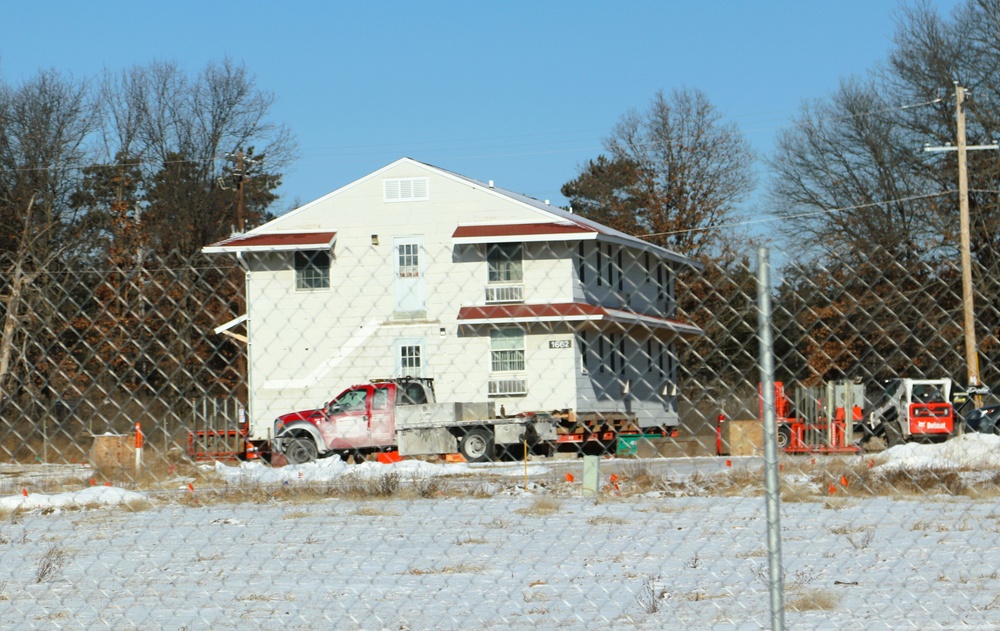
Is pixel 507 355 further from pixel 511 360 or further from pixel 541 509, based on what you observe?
pixel 541 509

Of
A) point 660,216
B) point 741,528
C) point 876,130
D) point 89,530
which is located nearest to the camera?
point 741,528

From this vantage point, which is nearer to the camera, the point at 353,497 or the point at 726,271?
the point at 726,271

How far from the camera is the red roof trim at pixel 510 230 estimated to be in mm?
31828

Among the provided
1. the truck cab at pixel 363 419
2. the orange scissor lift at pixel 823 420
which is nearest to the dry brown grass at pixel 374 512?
the orange scissor lift at pixel 823 420

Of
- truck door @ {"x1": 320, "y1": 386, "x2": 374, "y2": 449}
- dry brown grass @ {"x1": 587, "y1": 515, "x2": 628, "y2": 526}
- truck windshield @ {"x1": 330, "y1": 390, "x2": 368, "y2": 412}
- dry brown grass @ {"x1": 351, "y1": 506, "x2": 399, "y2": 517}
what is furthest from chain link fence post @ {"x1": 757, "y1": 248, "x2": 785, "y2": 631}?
truck windshield @ {"x1": 330, "y1": 390, "x2": 368, "y2": 412}

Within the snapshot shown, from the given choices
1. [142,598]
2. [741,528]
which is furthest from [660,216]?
[142,598]

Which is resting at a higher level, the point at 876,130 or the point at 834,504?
the point at 876,130

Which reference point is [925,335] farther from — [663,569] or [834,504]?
[834,504]

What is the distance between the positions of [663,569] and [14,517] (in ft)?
30.2

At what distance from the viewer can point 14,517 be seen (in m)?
15.8

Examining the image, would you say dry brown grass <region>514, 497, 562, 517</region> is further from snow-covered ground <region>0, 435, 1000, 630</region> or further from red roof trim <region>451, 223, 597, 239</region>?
red roof trim <region>451, 223, 597, 239</region>

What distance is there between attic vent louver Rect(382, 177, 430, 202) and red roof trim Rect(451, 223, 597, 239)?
2222 millimetres

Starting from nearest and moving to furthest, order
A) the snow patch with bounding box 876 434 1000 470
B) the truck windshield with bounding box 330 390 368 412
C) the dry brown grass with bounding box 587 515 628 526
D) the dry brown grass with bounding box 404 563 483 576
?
1. the dry brown grass with bounding box 404 563 483 576
2. the dry brown grass with bounding box 587 515 628 526
3. the snow patch with bounding box 876 434 1000 470
4. the truck windshield with bounding box 330 390 368 412

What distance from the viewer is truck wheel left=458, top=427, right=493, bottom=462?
1072 inches
